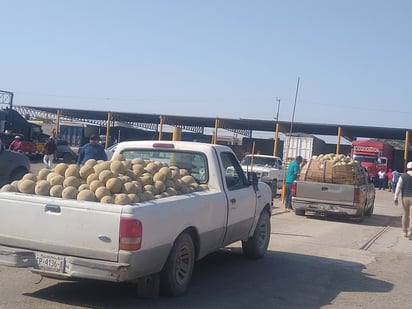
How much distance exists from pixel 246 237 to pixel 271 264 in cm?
76

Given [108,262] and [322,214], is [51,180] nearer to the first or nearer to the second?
[108,262]

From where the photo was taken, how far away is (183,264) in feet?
22.8

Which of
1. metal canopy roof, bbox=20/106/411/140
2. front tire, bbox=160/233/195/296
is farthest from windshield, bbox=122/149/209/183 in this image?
metal canopy roof, bbox=20/106/411/140

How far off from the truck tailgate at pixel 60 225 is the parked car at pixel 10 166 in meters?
9.28

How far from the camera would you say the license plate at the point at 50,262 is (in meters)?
6.00

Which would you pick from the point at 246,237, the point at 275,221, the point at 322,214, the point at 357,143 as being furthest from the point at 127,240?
the point at 357,143

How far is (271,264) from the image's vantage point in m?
9.39

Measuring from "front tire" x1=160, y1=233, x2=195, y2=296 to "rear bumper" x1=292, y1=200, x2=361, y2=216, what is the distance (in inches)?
416

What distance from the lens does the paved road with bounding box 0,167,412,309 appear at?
6.61 m

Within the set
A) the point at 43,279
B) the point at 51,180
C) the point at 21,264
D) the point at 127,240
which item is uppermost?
the point at 51,180

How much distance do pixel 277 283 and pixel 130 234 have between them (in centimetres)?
294

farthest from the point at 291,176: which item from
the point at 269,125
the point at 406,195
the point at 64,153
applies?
the point at 269,125

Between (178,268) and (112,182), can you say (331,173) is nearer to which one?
(178,268)

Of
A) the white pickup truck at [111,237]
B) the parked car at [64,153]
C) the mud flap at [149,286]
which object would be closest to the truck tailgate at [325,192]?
the white pickup truck at [111,237]
